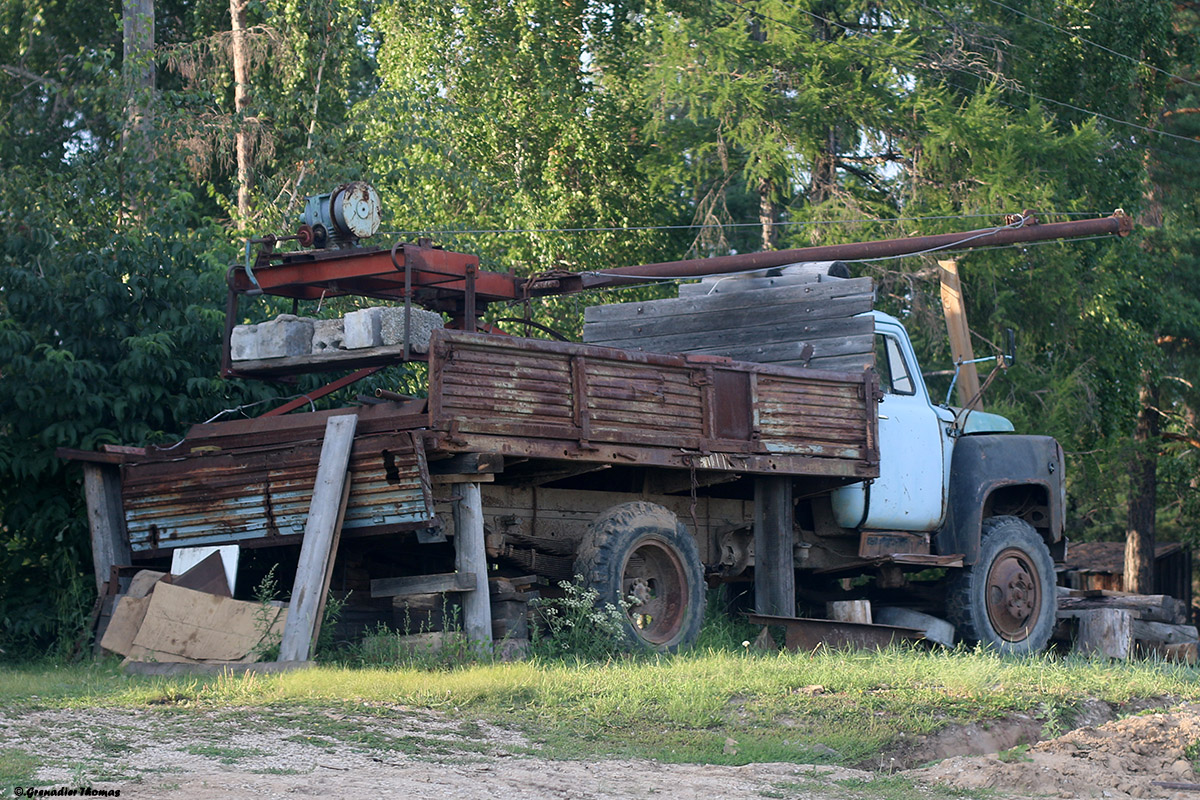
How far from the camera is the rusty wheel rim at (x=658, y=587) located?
33.7 ft

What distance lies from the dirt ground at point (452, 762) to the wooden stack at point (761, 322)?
478 cm

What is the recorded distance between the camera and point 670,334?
12977 mm

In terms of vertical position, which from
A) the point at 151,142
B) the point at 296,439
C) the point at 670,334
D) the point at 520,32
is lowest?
the point at 296,439

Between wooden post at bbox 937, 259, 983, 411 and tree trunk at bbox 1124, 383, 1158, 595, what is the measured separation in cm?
1009

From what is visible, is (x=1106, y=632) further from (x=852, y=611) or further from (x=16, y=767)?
(x=16, y=767)

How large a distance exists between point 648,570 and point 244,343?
10.8ft

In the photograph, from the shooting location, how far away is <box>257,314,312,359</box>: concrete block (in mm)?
9969

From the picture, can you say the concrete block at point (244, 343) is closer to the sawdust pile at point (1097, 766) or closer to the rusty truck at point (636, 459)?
the rusty truck at point (636, 459)

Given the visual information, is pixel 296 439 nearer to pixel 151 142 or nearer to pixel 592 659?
pixel 592 659

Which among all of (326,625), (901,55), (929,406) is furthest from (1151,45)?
(326,625)

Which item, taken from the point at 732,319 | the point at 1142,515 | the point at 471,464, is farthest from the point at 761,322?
the point at 1142,515

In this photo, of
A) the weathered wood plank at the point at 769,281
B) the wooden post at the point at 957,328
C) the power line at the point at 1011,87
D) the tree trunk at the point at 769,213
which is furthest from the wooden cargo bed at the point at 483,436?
the power line at the point at 1011,87

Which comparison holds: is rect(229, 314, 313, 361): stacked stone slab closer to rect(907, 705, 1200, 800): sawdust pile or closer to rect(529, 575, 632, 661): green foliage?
rect(529, 575, 632, 661): green foliage

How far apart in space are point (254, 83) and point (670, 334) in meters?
11.6
